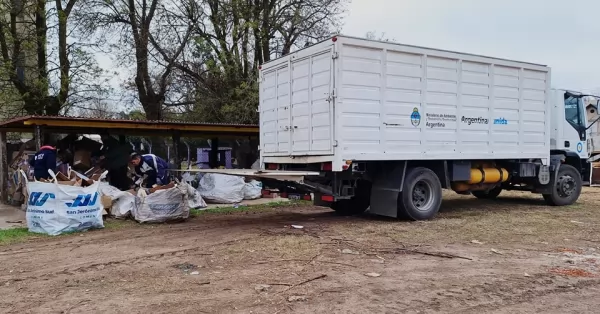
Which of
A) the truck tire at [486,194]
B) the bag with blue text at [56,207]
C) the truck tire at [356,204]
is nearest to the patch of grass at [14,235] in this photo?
the bag with blue text at [56,207]

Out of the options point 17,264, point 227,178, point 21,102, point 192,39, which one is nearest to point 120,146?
point 227,178

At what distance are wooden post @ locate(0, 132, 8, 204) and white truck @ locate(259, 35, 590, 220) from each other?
26.0ft

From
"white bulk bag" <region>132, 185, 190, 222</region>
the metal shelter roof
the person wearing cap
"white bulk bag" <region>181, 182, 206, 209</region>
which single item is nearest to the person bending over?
the metal shelter roof

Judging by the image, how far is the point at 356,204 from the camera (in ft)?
36.2

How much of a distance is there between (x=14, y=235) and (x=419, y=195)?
7.50 metres

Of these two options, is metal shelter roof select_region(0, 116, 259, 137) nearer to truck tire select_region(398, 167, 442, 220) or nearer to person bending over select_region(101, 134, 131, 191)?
person bending over select_region(101, 134, 131, 191)

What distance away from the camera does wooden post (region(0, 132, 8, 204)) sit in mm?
13812

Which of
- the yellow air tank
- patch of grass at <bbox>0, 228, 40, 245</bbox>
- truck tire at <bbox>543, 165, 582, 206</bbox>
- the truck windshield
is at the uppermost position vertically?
the truck windshield

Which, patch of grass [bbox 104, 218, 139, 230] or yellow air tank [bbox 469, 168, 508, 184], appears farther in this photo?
yellow air tank [bbox 469, 168, 508, 184]

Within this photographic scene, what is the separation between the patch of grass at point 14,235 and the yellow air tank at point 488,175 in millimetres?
8651

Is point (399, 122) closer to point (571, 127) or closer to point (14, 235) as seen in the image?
point (571, 127)

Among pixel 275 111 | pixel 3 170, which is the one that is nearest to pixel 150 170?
pixel 275 111

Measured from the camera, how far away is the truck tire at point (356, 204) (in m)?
10.7

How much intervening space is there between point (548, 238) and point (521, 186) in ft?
14.8
